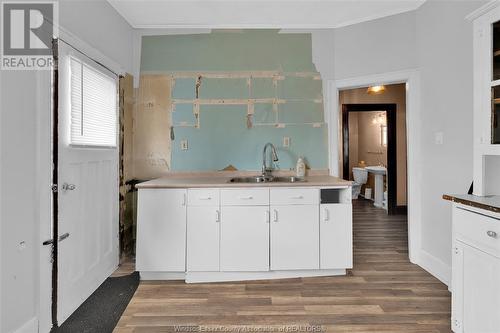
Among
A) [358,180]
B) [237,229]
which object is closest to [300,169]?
[237,229]

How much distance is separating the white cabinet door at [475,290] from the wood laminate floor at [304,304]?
29 cm

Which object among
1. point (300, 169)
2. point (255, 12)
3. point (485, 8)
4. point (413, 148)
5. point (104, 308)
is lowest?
point (104, 308)

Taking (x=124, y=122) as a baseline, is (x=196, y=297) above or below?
below

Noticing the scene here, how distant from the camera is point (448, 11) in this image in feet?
8.16

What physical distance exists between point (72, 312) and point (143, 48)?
252cm

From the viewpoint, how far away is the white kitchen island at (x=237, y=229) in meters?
2.61

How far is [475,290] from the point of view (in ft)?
5.19

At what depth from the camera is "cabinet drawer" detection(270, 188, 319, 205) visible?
2617mm

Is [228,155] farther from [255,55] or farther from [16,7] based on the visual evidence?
[16,7]

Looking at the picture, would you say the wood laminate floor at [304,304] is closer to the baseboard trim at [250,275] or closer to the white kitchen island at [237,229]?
the baseboard trim at [250,275]

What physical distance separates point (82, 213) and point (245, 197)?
126 centimetres

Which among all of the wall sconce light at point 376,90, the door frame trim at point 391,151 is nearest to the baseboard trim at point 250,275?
the door frame trim at point 391,151

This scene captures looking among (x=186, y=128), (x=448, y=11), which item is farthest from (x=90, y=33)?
(x=448, y=11)

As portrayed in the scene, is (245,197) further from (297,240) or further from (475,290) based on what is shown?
(475,290)
